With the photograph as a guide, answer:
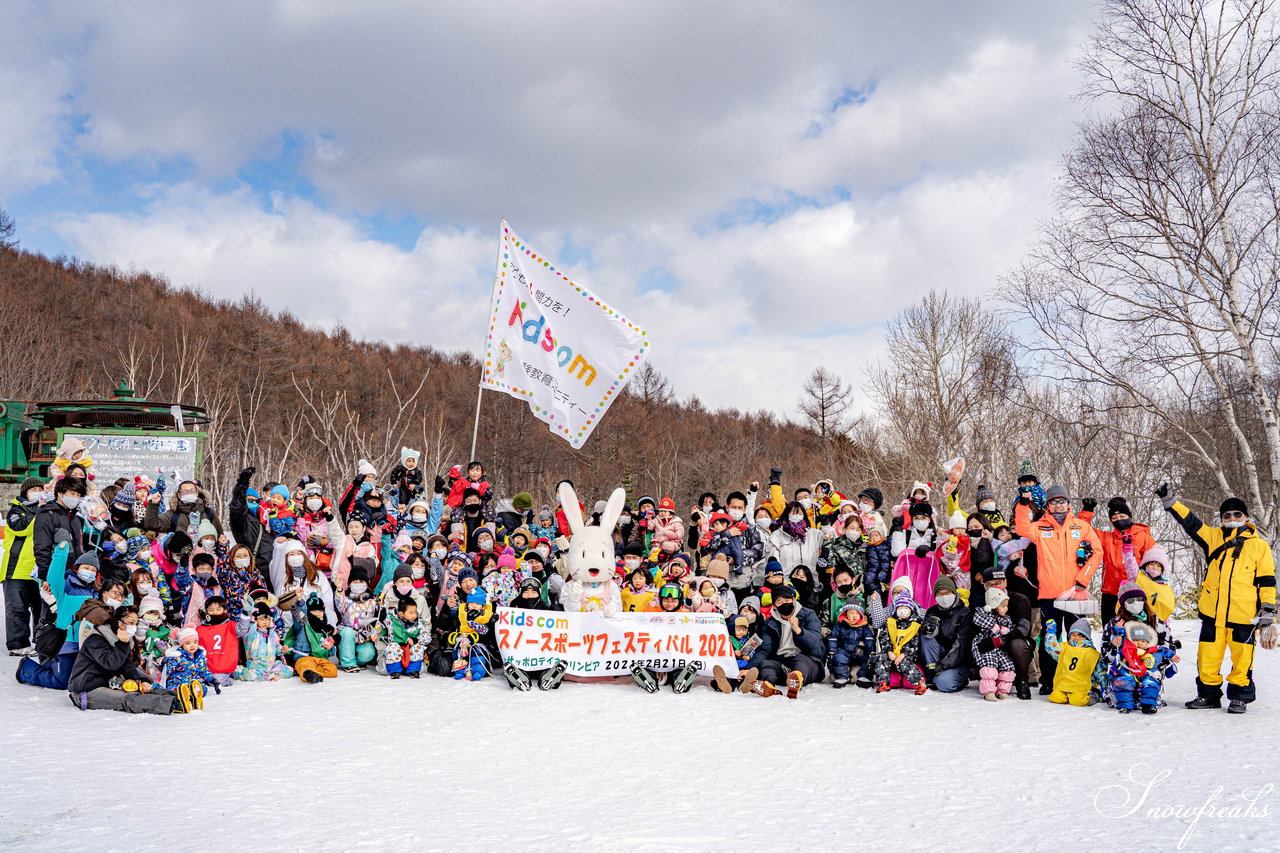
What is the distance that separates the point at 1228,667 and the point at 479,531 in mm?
8138

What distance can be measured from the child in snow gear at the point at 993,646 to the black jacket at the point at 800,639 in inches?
55.7

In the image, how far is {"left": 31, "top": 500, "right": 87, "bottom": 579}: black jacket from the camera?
7.98 m

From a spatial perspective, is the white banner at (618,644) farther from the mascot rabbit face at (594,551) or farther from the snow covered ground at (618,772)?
the mascot rabbit face at (594,551)

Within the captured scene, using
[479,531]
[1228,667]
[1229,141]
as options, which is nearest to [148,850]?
[479,531]

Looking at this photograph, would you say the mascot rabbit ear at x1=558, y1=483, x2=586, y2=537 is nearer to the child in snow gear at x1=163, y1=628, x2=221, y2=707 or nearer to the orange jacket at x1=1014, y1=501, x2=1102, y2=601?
the child in snow gear at x1=163, y1=628, x2=221, y2=707

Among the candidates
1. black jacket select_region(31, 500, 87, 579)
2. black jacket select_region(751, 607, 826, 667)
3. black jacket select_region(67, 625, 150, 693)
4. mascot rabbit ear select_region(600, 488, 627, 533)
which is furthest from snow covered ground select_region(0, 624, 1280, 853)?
mascot rabbit ear select_region(600, 488, 627, 533)

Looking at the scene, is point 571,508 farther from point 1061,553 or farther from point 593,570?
point 1061,553

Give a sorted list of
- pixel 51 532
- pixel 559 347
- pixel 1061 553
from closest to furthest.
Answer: pixel 51 532, pixel 1061 553, pixel 559 347

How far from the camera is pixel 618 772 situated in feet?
18.5

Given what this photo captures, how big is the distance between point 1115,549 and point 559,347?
646cm

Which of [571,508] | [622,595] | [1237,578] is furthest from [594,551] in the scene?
[1237,578]

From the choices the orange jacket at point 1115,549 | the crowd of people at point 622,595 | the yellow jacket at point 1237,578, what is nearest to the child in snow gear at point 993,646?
the crowd of people at point 622,595

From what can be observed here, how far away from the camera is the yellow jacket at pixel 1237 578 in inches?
289

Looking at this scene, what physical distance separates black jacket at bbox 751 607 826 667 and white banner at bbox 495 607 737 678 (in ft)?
1.14
